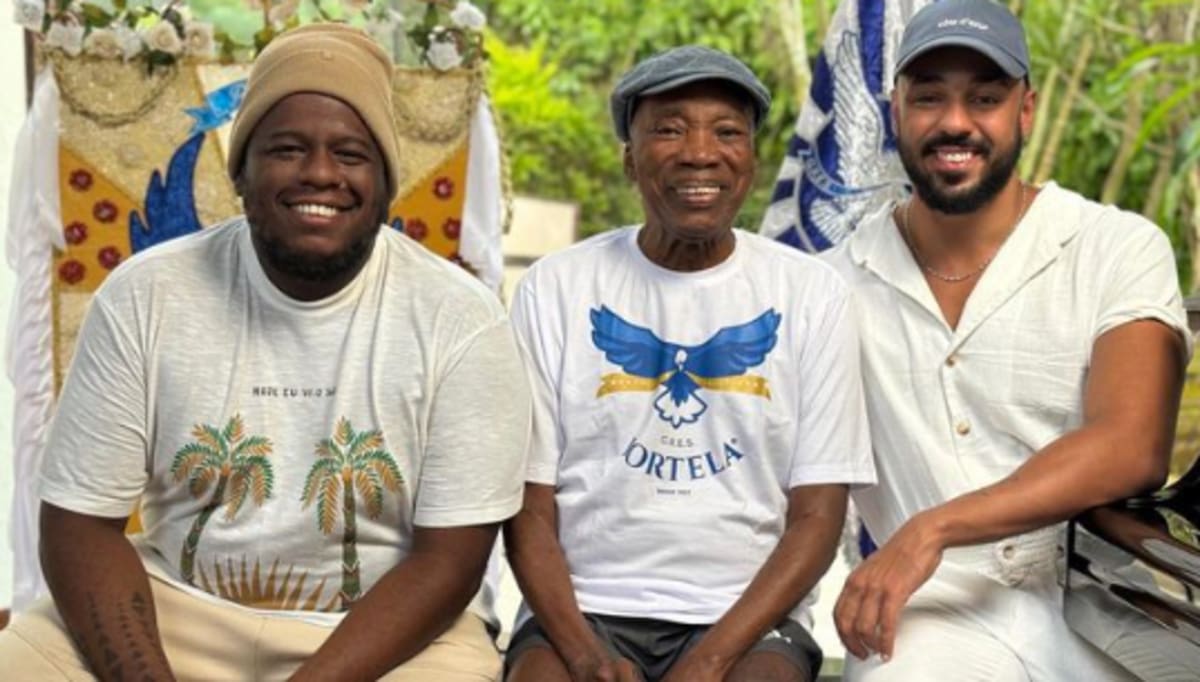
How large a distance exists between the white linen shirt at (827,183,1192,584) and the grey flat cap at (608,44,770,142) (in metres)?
0.42

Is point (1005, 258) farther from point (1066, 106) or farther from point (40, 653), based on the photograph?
point (1066, 106)

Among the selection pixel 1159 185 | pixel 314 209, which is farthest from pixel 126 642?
pixel 1159 185

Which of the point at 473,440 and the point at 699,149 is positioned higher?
the point at 699,149

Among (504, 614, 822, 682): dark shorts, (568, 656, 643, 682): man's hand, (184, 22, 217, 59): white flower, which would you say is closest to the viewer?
(568, 656, 643, 682): man's hand

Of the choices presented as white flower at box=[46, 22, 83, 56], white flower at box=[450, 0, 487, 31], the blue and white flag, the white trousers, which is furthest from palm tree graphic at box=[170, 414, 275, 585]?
the blue and white flag

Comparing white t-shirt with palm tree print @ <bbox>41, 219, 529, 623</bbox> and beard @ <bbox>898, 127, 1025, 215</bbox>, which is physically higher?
beard @ <bbox>898, 127, 1025, 215</bbox>

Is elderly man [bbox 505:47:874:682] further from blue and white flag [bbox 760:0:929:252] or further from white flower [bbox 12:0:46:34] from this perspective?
white flower [bbox 12:0:46:34]

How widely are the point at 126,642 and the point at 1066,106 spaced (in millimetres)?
8166

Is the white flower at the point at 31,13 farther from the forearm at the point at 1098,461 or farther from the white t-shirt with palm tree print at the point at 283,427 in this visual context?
the forearm at the point at 1098,461

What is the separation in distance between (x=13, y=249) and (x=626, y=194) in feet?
26.8

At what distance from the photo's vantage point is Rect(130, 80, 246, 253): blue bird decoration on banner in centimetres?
447

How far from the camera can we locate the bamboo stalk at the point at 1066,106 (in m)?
10.0

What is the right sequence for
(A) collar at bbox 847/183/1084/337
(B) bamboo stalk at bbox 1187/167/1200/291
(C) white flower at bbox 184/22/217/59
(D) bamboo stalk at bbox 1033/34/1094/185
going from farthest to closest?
1. (D) bamboo stalk at bbox 1033/34/1094/185
2. (B) bamboo stalk at bbox 1187/167/1200/291
3. (C) white flower at bbox 184/22/217/59
4. (A) collar at bbox 847/183/1084/337

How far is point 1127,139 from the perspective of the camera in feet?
32.8
